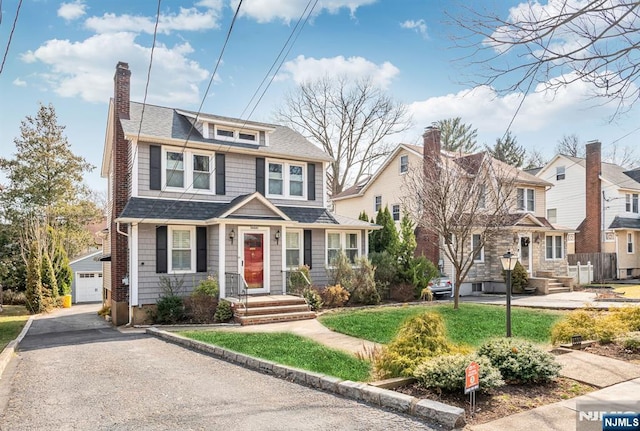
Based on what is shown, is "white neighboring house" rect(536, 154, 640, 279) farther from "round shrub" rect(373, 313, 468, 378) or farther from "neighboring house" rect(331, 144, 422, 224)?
"round shrub" rect(373, 313, 468, 378)

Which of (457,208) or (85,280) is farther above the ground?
(457,208)

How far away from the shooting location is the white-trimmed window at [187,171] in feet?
50.0

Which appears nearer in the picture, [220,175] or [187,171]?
[187,171]

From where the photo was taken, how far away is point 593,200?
28.1 metres

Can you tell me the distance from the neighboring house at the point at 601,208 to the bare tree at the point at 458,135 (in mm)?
11087

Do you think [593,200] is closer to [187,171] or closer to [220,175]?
[220,175]

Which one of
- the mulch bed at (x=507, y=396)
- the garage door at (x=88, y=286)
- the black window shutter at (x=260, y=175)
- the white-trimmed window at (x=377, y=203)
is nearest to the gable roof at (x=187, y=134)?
the black window shutter at (x=260, y=175)

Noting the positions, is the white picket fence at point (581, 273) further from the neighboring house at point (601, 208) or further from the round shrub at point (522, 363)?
the round shrub at point (522, 363)

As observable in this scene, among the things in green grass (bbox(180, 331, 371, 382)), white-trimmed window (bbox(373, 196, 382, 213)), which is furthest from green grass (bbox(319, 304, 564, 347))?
white-trimmed window (bbox(373, 196, 382, 213))

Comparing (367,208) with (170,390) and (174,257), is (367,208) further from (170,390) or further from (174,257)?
(170,390)

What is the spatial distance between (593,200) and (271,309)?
79.8 ft

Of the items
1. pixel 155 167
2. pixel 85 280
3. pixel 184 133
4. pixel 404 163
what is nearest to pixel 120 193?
pixel 155 167

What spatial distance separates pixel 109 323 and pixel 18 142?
69.1ft

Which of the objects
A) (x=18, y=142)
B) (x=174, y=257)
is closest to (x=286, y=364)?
(x=174, y=257)
